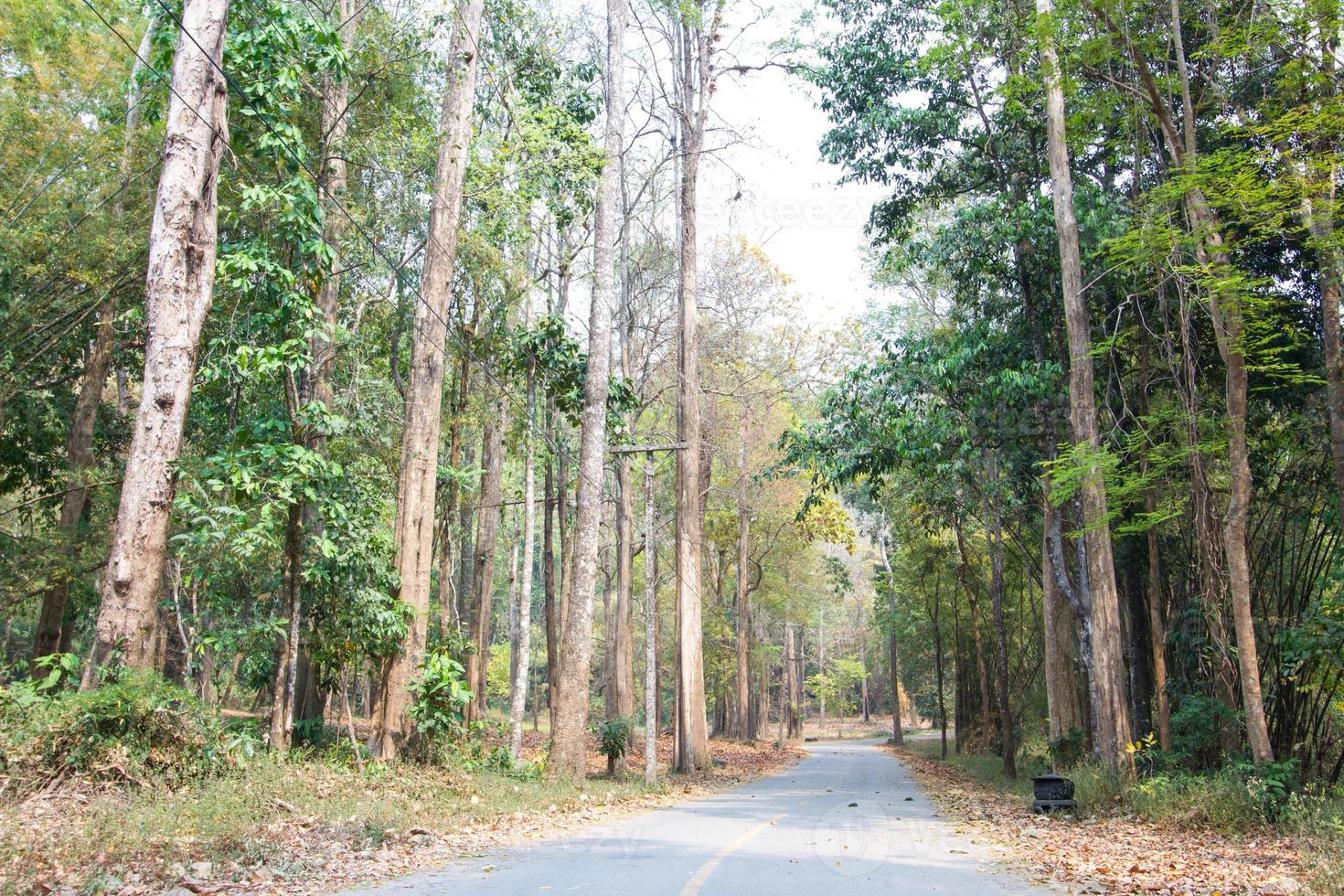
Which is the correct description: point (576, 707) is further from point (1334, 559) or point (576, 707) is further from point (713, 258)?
point (713, 258)

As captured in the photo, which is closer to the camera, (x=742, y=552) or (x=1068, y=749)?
(x=1068, y=749)

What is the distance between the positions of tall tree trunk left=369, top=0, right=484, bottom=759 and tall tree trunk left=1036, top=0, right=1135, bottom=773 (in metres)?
9.62

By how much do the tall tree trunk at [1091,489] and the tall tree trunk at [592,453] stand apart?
815 centimetres

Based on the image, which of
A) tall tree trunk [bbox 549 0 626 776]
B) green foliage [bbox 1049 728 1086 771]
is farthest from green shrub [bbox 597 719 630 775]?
green foliage [bbox 1049 728 1086 771]

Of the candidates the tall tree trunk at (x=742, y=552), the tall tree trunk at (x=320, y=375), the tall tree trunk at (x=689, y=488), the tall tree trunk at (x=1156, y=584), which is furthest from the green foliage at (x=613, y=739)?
the tall tree trunk at (x=742, y=552)

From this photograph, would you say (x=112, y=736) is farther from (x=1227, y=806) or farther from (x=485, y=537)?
(x=485, y=537)

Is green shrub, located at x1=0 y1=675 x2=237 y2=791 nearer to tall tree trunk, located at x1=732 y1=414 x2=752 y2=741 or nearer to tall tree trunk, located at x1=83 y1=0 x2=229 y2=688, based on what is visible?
tall tree trunk, located at x1=83 y1=0 x2=229 y2=688

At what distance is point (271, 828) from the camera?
8.08m

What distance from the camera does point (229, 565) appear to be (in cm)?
1392

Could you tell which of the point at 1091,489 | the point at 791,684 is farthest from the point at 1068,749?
the point at 791,684

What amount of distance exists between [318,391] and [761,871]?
424 inches

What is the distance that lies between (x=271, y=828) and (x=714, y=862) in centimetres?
407

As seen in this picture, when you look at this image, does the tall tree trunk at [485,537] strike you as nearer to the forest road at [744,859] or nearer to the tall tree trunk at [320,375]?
the tall tree trunk at [320,375]

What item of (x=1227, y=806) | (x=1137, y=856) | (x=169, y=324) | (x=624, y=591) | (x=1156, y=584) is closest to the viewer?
(x=1137, y=856)
